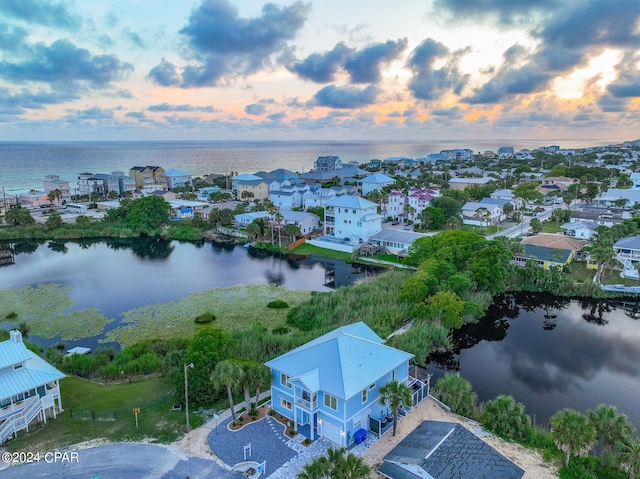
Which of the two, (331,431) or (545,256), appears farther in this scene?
(545,256)

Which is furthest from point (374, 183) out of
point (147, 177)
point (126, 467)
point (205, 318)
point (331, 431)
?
point (126, 467)

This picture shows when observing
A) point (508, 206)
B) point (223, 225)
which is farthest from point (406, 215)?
point (223, 225)

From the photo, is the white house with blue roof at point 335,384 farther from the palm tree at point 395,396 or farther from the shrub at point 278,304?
the shrub at point 278,304

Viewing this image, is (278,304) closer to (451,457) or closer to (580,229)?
(451,457)

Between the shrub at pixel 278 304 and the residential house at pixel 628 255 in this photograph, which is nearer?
the shrub at pixel 278 304

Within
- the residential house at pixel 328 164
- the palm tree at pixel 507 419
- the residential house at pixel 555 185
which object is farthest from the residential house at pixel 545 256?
the residential house at pixel 328 164

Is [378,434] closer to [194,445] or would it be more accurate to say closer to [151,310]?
[194,445]

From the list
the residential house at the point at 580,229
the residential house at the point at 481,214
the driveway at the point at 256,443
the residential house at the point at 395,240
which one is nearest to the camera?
the driveway at the point at 256,443
